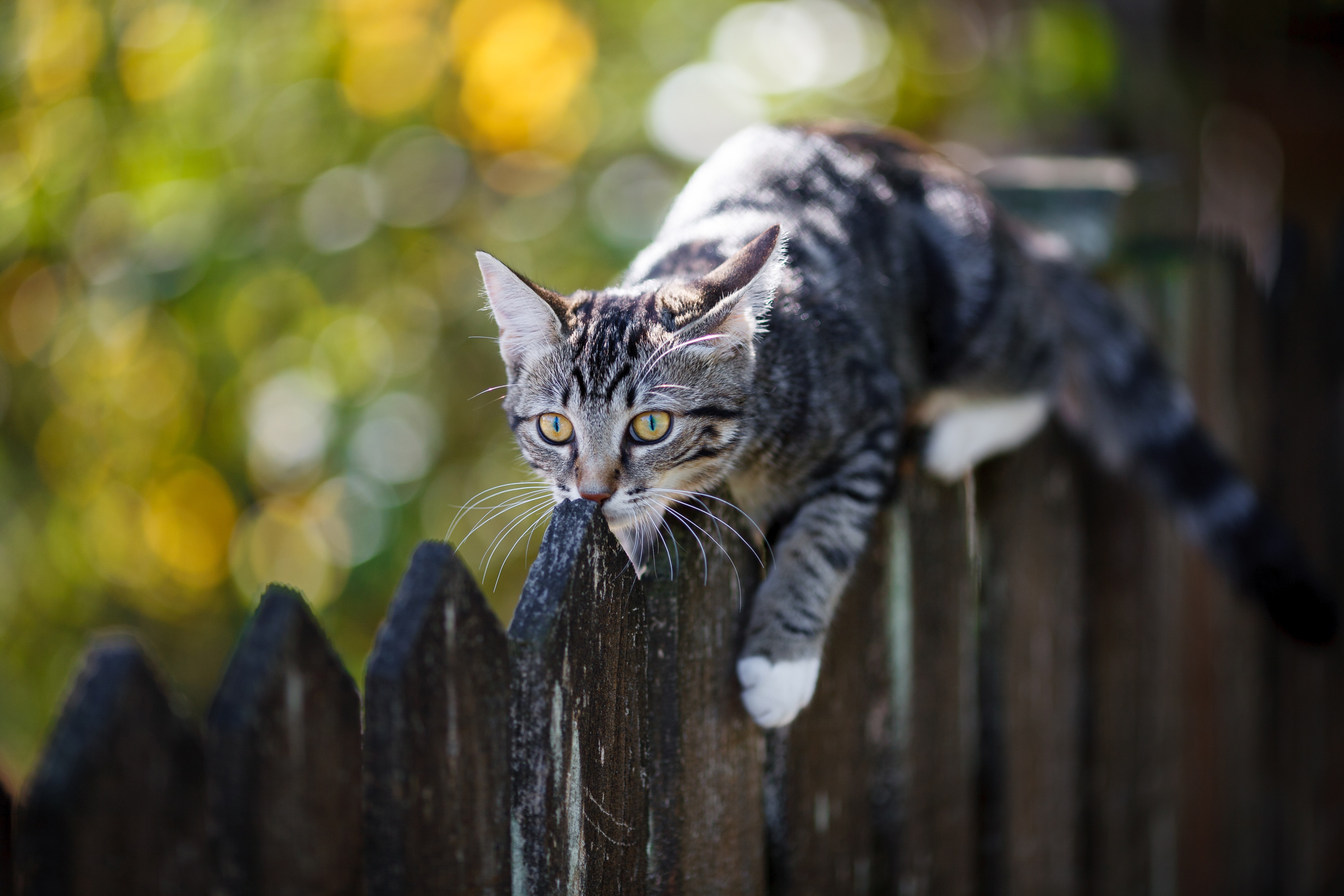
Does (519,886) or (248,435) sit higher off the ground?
(248,435)

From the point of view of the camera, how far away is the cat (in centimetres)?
164

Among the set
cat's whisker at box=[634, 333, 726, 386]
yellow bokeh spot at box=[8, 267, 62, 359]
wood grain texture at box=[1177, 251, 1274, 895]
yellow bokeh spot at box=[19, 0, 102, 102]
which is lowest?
wood grain texture at box=[1177, 251, 1274, 895]

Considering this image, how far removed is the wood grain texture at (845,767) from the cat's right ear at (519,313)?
0.62 metres

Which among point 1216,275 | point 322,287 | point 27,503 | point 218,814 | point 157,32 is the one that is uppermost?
point 157,32

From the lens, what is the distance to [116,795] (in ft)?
2.67

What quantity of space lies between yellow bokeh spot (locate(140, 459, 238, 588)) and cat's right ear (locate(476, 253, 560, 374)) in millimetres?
1675

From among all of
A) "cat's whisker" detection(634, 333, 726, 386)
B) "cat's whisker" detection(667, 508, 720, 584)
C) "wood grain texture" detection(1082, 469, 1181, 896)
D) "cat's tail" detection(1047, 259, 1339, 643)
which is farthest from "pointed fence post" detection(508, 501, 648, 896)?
"cat's tail" detection(1047, 259, 1339, 643)

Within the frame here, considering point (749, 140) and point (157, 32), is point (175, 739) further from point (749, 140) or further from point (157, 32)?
point (157, 32)

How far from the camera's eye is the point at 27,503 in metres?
3.21

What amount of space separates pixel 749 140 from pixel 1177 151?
1878mm

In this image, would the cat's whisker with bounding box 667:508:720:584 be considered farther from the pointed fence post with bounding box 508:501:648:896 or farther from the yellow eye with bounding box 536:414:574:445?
the yellow eye with bounding box 536:414:574:445

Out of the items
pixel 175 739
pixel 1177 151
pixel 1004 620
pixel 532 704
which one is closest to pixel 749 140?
pixel 1004 620

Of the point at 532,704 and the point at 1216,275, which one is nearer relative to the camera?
the point at 532,704

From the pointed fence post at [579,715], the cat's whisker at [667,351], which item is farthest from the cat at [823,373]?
the pointed fence post at [579,715]
